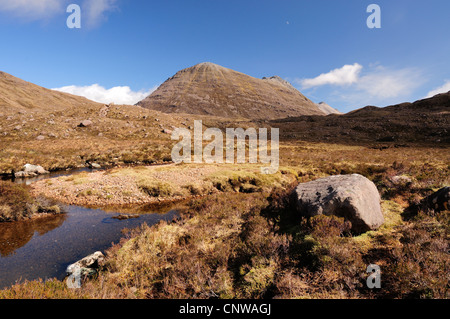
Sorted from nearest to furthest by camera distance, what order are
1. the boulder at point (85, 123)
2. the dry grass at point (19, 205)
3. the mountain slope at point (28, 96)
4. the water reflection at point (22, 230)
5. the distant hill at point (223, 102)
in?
the water reflection at point (22, 230) → the dry grass at point (19, 205) → the boulder at point (85, 123) → the mountain slope at point (28, 96) → the distant hill at point (223, 102)

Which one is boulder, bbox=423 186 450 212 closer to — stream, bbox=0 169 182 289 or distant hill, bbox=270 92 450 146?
stream, bbox=0 169 182 289

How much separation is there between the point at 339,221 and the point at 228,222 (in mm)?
4893

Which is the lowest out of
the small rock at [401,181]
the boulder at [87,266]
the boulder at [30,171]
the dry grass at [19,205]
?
the boulder at [87,266]

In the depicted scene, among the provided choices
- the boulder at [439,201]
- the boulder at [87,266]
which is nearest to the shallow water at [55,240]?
the boulder at [87,266]

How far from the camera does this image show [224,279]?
5.69 meters

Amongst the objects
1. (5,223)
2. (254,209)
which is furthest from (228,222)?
(5,223)

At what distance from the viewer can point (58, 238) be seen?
10594 mm

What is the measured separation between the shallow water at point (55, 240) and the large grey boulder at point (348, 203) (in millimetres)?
8945

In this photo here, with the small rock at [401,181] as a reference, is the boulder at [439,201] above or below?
below

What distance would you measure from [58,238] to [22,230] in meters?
2.45

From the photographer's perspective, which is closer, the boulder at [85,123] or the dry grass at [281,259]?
the dry grass at [281,259]

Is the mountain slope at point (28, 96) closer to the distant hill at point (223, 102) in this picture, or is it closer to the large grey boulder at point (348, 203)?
the distant hill at point (223, 102)

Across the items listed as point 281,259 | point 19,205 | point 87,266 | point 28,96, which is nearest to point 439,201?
point 281,259

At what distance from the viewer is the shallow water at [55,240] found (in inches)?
316
